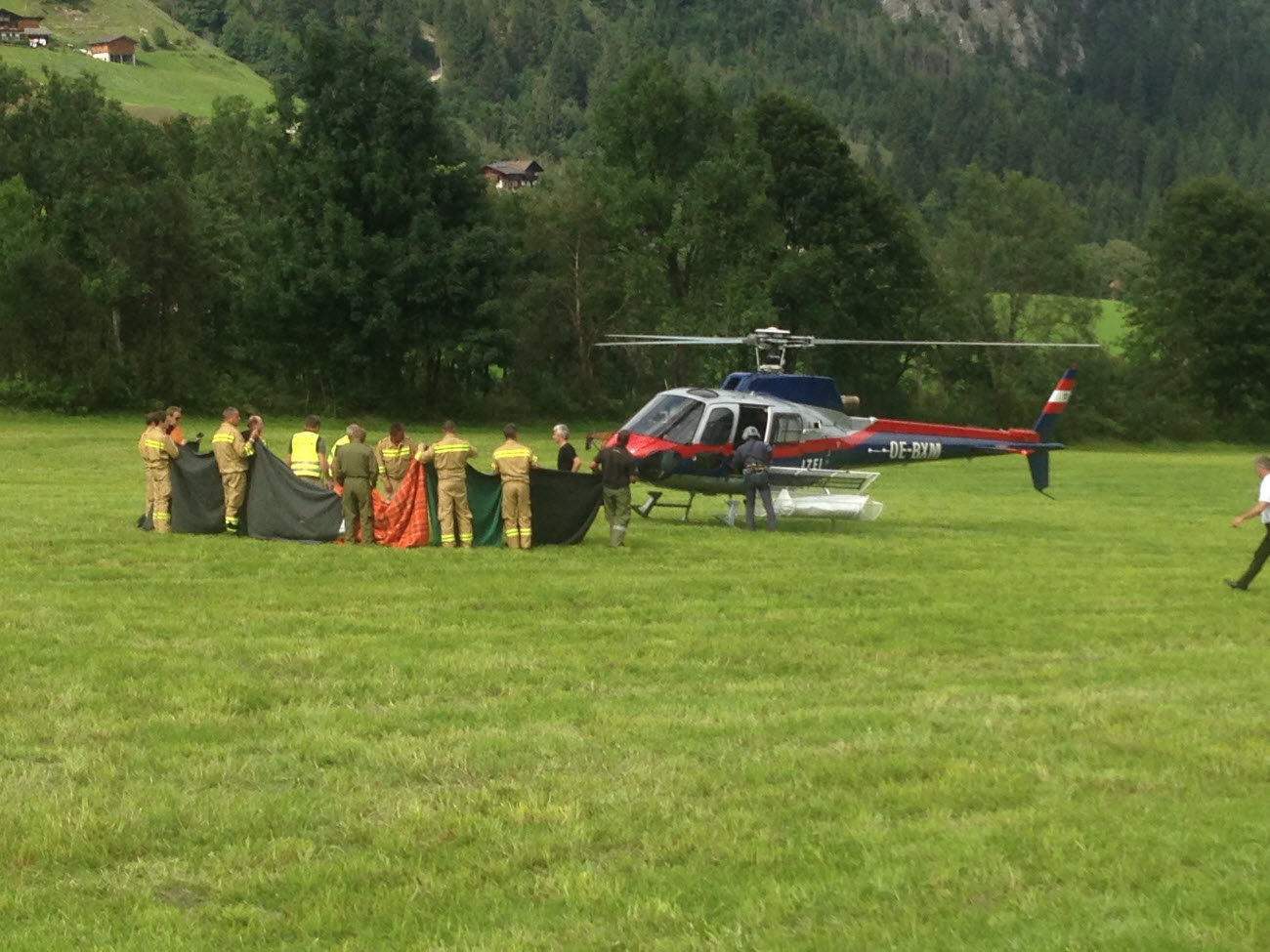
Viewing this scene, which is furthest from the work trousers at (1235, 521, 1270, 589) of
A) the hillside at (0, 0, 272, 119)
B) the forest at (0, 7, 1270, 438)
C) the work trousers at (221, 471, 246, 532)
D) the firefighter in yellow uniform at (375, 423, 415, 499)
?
→ the hillside at (0, 0, 272, 119)

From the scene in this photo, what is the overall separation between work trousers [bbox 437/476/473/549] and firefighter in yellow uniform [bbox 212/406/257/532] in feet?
8.47

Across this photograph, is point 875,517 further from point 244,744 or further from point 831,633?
point 244,744

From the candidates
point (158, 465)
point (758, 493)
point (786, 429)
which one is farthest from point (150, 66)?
point (158, 465)

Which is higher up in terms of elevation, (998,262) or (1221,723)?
(998,262)

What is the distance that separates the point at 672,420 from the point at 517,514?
4.26 meters

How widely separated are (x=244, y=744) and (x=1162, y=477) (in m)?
37.0

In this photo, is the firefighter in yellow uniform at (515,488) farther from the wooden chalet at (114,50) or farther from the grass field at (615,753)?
the wooden chalet at (114,50)

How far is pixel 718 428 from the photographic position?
23.5 meters

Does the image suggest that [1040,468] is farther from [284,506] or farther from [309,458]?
[284,506]

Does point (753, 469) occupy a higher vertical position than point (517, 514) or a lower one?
higher

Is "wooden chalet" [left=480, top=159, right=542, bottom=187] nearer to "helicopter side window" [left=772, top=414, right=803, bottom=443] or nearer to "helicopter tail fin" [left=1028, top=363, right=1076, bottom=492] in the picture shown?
"helicopter tail fin" [left=1028, top=363, right=1076, bottom=492]

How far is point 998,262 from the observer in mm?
69688

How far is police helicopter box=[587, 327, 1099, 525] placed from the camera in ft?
76.5

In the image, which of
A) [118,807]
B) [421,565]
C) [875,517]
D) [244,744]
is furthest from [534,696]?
[875,517]
